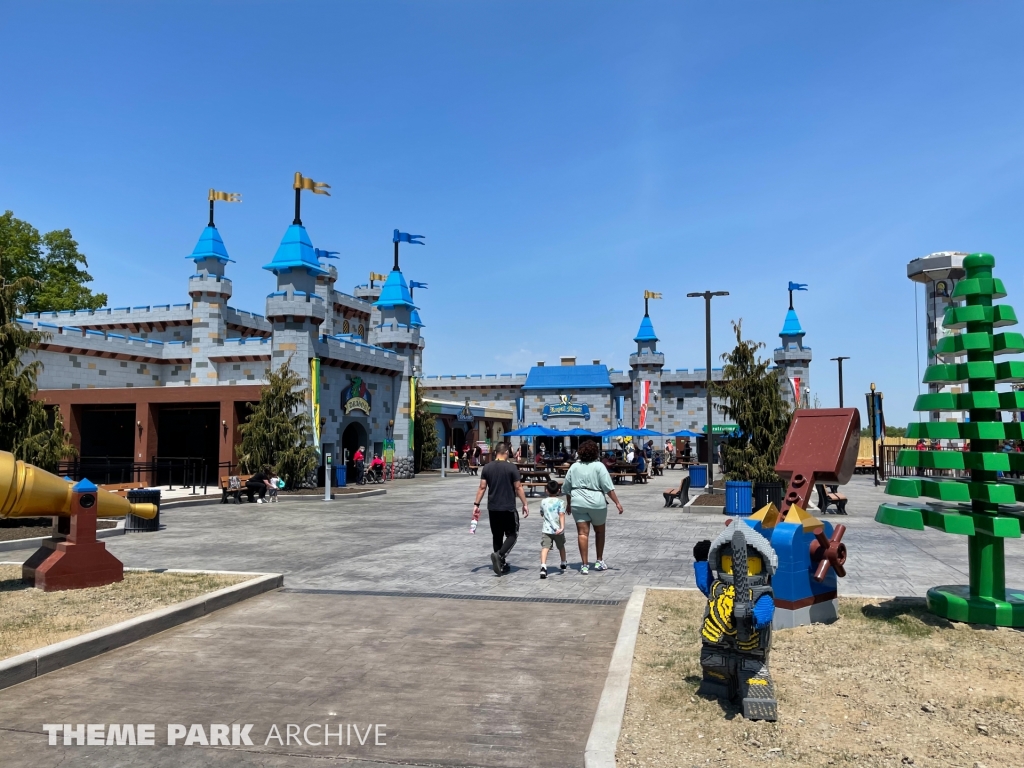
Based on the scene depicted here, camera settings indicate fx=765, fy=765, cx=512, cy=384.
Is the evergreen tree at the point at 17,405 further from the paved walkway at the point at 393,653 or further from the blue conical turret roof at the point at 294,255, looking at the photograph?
the blue conical turret roof at the point at 294,255

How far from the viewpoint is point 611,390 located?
51469 millimetres

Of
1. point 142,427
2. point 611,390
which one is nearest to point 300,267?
point 142,427

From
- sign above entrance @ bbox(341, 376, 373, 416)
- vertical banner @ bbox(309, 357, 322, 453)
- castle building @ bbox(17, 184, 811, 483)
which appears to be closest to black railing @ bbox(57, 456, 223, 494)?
castle building @ bbox(17, 184, 811, 483)

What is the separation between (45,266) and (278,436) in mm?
29513

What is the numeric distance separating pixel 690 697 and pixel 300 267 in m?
24.2

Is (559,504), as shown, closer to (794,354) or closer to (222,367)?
(222,367)

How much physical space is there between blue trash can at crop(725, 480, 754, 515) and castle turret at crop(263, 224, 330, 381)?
15779mm

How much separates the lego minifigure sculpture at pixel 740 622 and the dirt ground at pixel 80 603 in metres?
5.50

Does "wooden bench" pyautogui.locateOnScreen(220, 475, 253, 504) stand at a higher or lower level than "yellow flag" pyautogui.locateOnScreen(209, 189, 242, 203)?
lower

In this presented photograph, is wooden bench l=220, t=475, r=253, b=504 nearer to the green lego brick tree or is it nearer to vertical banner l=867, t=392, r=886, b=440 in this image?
the green lego brick tree

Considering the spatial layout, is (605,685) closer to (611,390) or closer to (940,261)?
(940,261)

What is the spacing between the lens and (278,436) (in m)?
24.7

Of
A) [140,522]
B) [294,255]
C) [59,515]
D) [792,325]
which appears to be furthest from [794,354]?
[59,515]

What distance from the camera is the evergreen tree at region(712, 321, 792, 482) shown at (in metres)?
19.9
